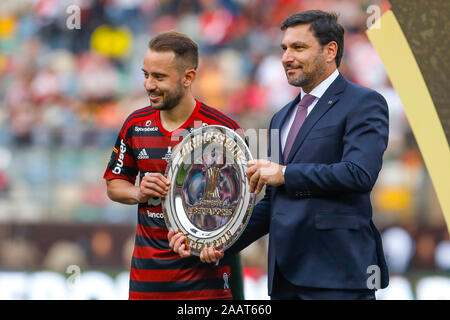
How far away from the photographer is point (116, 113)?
6480mm

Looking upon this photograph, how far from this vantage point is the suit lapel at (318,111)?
2.44 m

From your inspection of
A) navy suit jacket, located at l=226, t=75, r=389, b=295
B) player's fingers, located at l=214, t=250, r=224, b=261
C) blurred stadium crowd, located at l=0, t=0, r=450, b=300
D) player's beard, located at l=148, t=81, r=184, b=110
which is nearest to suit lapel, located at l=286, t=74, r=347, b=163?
navy suit jacket, located at l=226, t=75, r=389, b=295

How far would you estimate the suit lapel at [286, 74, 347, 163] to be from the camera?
8.01ft

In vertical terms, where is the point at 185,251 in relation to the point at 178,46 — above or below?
below

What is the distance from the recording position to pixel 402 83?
2920mm

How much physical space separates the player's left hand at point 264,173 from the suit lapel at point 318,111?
0.11m

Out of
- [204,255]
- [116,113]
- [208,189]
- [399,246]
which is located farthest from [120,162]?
[116,113]

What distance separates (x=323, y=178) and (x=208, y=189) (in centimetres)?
53

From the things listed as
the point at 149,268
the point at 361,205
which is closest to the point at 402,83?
the point at 361,205

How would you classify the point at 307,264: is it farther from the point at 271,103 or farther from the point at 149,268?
the point at 271,103

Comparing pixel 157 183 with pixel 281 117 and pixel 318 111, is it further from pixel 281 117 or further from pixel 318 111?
pixel 318 111

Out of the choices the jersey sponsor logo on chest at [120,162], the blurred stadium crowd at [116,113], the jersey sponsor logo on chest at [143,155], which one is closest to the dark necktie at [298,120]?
the jersey sponsor logo on chest at [143,155]

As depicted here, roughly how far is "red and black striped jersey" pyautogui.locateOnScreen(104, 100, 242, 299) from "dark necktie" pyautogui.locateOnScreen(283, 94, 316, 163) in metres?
0.39

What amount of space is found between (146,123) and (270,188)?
22.9 inches
